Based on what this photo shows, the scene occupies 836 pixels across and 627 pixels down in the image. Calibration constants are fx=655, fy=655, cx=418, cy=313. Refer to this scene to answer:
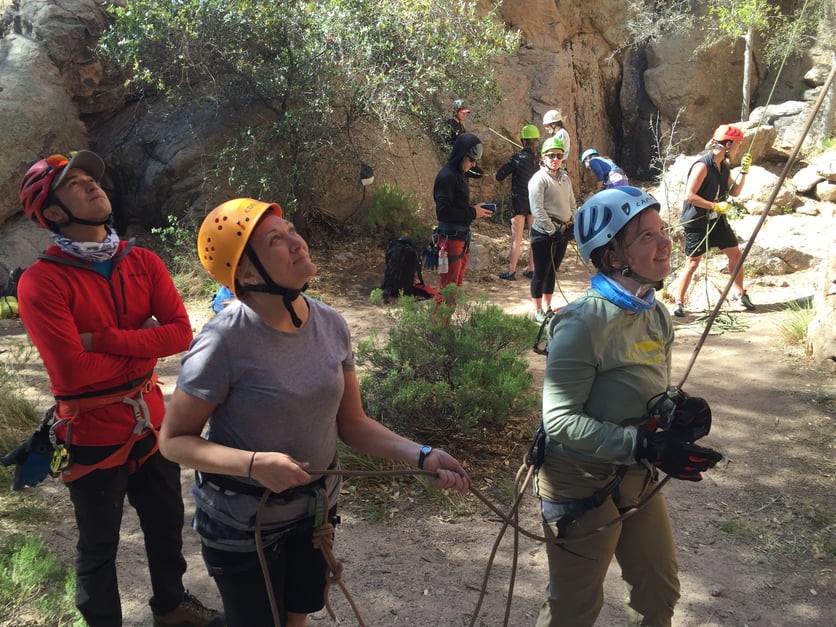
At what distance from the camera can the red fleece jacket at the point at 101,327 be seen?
2254 mm

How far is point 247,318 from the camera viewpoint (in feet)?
5.77

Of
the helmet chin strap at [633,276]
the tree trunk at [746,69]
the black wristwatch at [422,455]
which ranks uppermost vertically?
the tree trunk at [746,69]

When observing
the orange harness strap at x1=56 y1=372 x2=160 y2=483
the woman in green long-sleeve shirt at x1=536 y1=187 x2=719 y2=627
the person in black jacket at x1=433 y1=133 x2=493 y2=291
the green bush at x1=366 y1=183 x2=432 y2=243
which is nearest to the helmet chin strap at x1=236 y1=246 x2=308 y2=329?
the woman in green long-sleeve shirt at x1=536 y1=187 x2=719 y2=627

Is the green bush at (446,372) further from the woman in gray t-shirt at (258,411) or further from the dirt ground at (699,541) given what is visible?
the woman in gray t-shirt at (258,411)

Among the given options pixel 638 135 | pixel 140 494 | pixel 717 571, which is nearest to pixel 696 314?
pixel 717 571

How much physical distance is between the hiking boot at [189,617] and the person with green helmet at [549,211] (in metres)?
4.27

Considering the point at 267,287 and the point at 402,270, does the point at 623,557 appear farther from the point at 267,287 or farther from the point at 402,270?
the point at 402,270

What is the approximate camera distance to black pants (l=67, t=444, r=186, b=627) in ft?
7.80

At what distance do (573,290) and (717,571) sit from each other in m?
5.65

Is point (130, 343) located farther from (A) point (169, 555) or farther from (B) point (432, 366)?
(B) point (432, 366)

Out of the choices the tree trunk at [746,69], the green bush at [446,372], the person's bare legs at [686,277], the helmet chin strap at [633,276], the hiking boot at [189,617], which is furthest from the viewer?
the tree trunk at [746,69]

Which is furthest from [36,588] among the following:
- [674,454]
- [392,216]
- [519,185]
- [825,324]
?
[392,216]

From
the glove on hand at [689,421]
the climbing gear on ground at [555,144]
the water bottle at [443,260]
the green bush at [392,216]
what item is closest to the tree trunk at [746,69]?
the green bush at [392,216]

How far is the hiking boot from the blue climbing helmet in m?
2.14
